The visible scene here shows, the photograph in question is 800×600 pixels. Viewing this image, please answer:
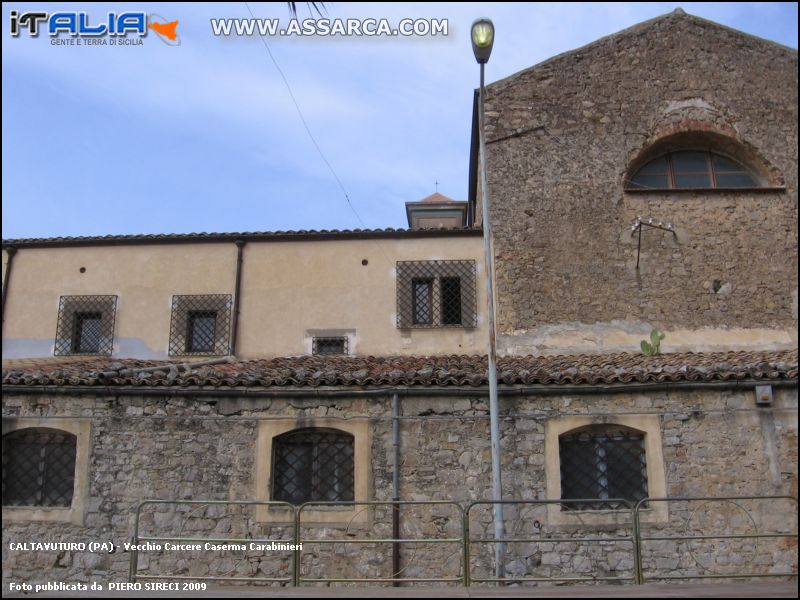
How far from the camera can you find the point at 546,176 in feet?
48.8

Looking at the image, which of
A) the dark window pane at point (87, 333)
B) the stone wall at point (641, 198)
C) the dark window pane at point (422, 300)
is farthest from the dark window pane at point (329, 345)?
the dark window pane at point (87, 333)

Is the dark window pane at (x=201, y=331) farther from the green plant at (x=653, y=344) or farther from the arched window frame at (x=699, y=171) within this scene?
the arched window frame at (x=699, y=171)

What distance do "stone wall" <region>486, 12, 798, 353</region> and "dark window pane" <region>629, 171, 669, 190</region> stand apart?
0.32 meters

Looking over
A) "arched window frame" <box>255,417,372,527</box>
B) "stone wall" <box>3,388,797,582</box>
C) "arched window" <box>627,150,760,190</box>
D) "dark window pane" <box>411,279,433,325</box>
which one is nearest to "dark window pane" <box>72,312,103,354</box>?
"stone wall" <box>3,388,797,582</box>

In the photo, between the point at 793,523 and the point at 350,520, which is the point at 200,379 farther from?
the point at 793,523

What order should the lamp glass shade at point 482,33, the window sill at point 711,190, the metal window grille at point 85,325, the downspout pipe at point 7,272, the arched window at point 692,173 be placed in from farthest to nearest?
the downspout pipe at point 7,272 → the metal window grille at point 85,325 → the arched window at point 692,173 → the window sill at point 711,190 → the lamp glass shade at point 482,33

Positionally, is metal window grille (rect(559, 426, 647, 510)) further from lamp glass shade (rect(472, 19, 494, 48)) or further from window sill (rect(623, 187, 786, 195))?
window sill (rect(623, 187, 786, 195))

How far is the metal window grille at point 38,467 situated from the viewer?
11.1 metres

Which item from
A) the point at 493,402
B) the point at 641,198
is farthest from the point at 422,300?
the point at 493,402

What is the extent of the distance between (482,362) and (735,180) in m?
6.97

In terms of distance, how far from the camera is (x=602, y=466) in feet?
35.4

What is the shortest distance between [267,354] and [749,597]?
1000 cm

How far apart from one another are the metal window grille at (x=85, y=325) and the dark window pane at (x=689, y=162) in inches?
465

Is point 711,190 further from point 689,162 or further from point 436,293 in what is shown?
point 436,293
